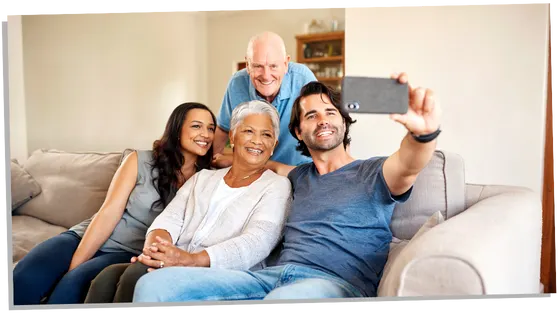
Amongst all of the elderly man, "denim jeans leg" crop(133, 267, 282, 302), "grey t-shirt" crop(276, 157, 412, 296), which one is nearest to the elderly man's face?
the elderly man

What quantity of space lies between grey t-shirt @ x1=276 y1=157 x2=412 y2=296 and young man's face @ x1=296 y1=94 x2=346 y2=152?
0.38 ft

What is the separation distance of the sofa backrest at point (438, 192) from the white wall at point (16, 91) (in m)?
1.31

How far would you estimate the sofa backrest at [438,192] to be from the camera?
59.2 inches

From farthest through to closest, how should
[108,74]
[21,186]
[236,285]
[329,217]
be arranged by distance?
[108,74] < [21,186] < [329,217] < [236,285]

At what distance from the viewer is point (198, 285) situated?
134 centimetres

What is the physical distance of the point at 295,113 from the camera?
1609 mm

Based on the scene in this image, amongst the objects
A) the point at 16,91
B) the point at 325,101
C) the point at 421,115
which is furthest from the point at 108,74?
the point at 421,115

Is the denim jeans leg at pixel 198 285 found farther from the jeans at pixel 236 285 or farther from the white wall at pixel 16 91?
the white wall at pixel 16 91

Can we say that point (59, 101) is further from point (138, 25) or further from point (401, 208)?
point (401, 208)

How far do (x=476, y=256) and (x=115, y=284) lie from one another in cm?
103

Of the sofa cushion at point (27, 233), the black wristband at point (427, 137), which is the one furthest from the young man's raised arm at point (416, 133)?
the sofa cushion at point (27, 233)

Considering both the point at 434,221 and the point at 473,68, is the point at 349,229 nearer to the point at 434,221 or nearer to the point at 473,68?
the point at 434,221

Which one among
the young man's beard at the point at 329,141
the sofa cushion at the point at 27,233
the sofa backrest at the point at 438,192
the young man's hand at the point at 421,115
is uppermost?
the young man's hand at the point at 421,115

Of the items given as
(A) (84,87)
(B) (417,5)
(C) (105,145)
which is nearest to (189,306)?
(C) (105,145)
